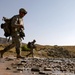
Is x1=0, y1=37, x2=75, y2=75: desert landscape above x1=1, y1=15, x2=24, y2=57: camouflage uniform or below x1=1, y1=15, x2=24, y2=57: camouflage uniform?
below

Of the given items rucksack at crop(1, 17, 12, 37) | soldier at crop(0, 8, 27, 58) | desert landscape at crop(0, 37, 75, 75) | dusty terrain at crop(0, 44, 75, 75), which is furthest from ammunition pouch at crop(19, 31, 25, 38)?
dusty terrain at crop(0, 44, 75, 75)

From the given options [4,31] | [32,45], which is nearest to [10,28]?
[4,31]

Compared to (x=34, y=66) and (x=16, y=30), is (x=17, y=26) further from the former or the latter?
(x=34, y=66)

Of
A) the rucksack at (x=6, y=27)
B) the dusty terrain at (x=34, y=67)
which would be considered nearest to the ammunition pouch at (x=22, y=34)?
the rucksack at (x=6, y=27)

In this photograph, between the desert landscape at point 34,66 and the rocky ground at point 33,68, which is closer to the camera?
the rocky ground at point 33,68

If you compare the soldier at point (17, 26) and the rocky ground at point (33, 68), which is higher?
the soldier at point (17, 26)

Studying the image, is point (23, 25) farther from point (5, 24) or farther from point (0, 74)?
point (0, 74)

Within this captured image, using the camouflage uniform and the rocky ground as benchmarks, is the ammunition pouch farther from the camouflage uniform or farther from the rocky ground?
the rocky ground

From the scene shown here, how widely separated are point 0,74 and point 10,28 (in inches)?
314

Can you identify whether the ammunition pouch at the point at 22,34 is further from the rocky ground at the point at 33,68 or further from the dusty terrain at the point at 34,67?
the rocky ground at the point at 33,68

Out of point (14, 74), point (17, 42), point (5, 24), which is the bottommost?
point (14, 74)

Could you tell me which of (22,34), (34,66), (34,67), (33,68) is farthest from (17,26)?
(33,68)

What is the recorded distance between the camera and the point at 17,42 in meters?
14.2

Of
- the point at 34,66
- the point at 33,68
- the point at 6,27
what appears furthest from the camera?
the point at 6,27
